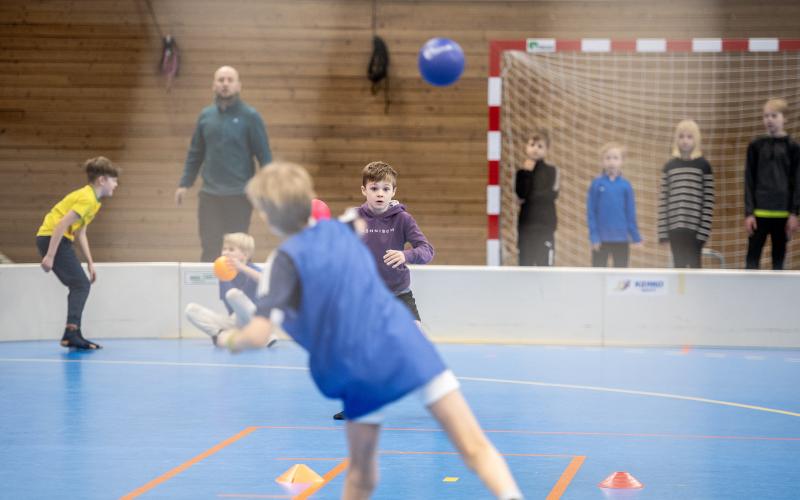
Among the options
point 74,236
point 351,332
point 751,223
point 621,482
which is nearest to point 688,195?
point 751,223

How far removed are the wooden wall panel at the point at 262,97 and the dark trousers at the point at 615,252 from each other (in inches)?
117

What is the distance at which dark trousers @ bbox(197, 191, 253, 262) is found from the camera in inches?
405

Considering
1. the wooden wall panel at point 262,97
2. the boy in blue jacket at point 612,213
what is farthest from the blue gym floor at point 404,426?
the wooden wall panel at point 262,97

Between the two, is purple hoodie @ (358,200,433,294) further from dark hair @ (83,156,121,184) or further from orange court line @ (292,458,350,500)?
dark hair @ (83,156,121,184)

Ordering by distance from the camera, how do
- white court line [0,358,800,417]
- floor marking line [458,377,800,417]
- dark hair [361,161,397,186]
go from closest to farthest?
1. dark hair [361,161,397,186]
2. floor marking line [458,377,800,417]
3. white court line [0,358,800,417]

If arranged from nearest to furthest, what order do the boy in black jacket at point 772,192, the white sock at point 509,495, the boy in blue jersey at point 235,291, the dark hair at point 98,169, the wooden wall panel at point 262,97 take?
the white sock at point 509,495 < the boy in blue jersey at point 235,291 < the dark hair at point 98,169 < the boy in black jacket at point 772,192 < the wooden wall panel at point 262,97

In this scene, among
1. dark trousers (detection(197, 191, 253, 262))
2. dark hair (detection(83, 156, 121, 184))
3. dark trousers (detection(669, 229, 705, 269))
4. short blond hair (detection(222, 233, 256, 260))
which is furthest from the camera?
dark trousers (detection(669, 229, 705, 269))

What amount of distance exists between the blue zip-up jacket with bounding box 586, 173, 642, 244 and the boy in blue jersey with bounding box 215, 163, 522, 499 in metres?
7.65

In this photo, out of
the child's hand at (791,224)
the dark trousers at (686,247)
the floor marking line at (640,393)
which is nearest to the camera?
the floor marking line at (640,393)

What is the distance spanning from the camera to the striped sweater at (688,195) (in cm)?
1034

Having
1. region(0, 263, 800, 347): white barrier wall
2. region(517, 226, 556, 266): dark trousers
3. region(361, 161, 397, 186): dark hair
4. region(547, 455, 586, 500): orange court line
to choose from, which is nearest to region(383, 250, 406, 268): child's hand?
region(361, 161, 397, 186): dark hair

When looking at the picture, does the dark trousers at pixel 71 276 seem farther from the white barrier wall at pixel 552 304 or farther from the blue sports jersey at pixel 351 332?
the blue sports jersey at pixel 351 332

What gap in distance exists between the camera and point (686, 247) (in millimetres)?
10508

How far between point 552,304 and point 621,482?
18.4 feet
